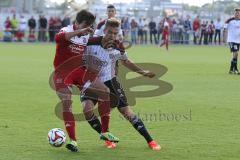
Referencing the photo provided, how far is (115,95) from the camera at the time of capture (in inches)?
353

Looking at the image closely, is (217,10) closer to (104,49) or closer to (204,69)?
(204,69)

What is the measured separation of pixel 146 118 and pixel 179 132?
1.59m

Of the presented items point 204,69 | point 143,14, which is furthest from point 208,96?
point 143,14

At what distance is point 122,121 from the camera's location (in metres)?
11.4

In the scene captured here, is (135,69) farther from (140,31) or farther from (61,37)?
(140,31)

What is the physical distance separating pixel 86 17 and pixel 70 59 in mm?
706

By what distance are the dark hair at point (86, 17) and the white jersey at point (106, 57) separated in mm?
621

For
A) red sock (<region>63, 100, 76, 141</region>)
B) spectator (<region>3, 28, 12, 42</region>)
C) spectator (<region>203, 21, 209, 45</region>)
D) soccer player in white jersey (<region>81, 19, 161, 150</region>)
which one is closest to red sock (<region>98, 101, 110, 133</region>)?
soccer player in white jersey (<region>81, 19, 161, 150</region>)

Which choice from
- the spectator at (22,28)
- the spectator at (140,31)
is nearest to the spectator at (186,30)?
the spectator at (140,31)

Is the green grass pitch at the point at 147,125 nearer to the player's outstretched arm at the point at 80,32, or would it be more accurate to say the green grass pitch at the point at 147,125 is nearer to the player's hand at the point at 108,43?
the player's hand at the point at 108,43

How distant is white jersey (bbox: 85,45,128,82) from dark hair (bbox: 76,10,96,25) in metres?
0.62

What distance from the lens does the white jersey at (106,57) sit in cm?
906

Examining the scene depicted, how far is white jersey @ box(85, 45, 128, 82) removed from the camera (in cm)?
906

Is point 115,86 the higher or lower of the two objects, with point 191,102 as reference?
higher
